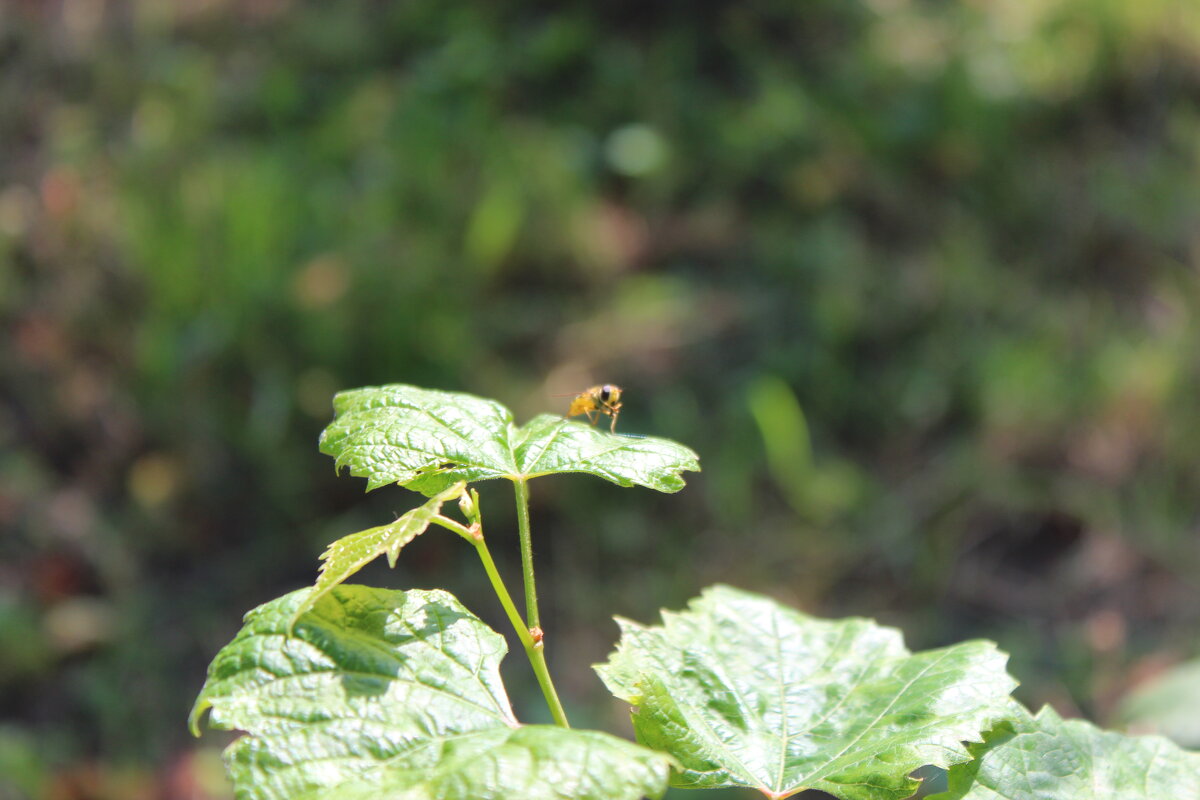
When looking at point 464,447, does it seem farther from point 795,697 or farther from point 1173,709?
point 1173,709

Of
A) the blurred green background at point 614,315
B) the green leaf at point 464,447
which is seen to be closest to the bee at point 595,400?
the green leaf at point 464,447

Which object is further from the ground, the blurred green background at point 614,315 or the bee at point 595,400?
the blurred green background at point 614,315

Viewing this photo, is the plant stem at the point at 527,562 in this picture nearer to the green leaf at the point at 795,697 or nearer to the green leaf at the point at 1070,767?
the green leaf at the point at 795,697

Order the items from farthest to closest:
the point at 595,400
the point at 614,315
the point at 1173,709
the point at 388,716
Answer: the point at 614,315, the point at 1173,709, the point at 595,400, the point at 388,716

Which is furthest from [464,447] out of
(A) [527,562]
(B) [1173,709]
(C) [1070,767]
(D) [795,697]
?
(B) [1173,709]

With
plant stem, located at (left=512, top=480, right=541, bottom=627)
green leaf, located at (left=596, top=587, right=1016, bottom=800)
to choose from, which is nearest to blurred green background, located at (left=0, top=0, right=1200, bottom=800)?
green leaf, located at (left=596, top=587, right=1016, bottom=800)
